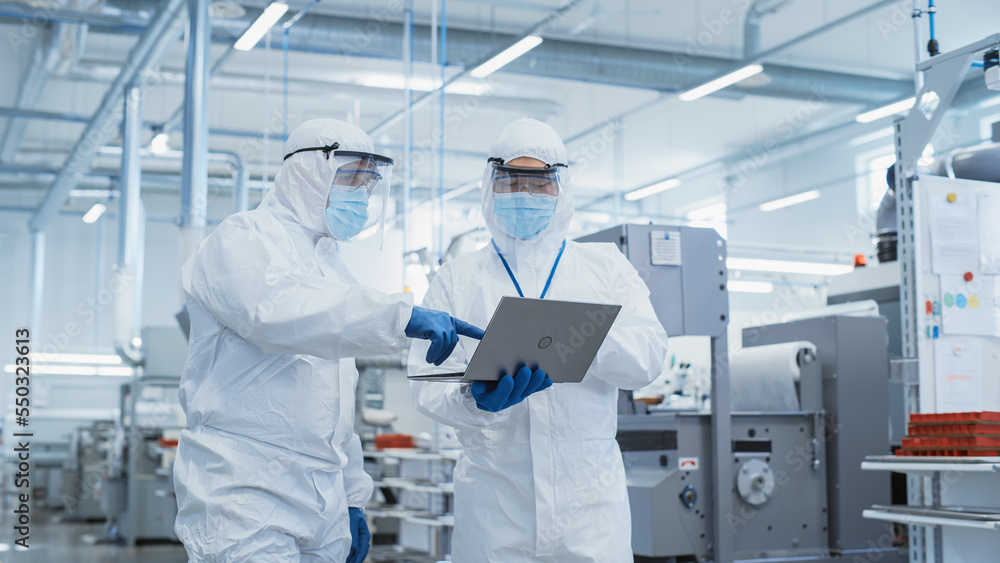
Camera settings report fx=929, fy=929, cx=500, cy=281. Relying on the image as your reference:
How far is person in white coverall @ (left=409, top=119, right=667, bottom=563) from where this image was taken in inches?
80.2

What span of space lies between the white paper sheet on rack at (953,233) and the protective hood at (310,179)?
215 cm

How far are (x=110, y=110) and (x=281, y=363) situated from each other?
25.0 feet

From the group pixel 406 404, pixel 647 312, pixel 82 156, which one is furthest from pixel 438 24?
pixel 647 312

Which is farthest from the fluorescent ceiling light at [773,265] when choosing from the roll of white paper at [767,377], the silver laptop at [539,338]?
the silver laptop at [539,338]

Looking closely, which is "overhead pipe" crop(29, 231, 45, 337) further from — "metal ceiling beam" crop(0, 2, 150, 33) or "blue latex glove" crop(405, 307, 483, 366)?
"blue latex glove" crop(405, 307, 483, 366)

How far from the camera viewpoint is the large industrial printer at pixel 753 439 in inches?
130

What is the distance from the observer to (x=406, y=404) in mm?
6672

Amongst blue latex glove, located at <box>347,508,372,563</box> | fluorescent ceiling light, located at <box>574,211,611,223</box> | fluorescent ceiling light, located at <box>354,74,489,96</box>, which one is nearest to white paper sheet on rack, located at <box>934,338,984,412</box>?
blue latex glove, located at <box>347,508,372,563</box>

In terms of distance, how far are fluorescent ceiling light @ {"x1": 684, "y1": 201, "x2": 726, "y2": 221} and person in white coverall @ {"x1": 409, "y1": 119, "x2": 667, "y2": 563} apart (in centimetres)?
1006

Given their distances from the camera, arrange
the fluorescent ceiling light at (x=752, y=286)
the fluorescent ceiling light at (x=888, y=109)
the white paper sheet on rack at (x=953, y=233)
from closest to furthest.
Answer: the white paper sheet on rack at (x=953, y=233) → the fluorescent ceiling light at (x=888, y=109) → the fluorescent ceiling light at (x=752, y=286)

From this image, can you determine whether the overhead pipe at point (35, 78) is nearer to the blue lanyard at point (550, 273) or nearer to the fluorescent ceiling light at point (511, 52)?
the fluorescent ceiling light at point (511, 52)

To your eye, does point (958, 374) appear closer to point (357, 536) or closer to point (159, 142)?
point (357, 536)

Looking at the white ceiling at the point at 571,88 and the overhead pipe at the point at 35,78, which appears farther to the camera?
the white ceiling at the point at 571,88

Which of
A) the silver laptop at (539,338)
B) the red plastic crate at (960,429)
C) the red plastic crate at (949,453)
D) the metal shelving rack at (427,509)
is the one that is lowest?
the metal shelving rack at (427,509)
